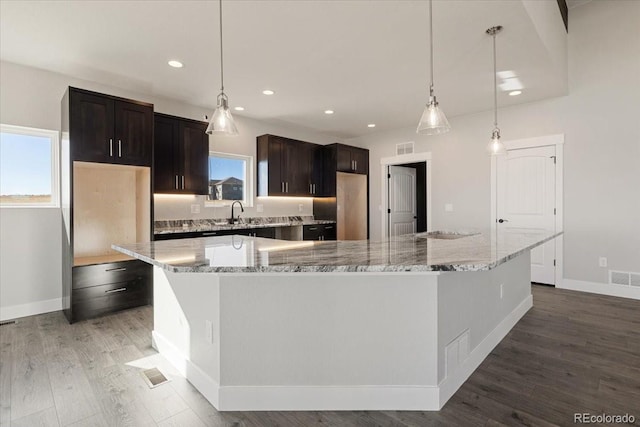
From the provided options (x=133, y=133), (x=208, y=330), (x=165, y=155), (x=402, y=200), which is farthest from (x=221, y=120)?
(x=402, y=200)

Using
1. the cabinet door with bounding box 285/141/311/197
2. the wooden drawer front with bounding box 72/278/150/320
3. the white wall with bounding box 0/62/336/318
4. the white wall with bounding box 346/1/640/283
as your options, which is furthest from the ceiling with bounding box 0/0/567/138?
the wooden drawer front with bounding box 72/278/150/320

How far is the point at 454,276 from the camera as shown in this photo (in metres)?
1.98

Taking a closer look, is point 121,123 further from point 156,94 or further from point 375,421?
point 375,421

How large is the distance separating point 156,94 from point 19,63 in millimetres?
1317

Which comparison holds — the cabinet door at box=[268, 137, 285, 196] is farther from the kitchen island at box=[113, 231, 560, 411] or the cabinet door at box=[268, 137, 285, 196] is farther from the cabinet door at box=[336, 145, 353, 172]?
the kitchen island at box=[113, 231, 560, 411]

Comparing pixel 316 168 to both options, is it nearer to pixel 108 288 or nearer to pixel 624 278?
pixel 108 288

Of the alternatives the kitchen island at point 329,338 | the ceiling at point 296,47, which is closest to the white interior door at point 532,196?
the ceiling at point 296,47

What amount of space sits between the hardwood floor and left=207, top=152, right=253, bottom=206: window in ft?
7.64

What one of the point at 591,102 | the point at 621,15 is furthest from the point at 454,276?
the point at 621,15

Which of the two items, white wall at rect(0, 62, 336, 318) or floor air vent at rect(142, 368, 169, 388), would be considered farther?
white wall at rect(0, 62, 336, 318)

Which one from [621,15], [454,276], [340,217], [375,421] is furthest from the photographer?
[340,217]

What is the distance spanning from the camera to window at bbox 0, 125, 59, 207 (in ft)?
11.2

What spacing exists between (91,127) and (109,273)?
5.05ft

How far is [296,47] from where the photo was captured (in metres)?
3.07
